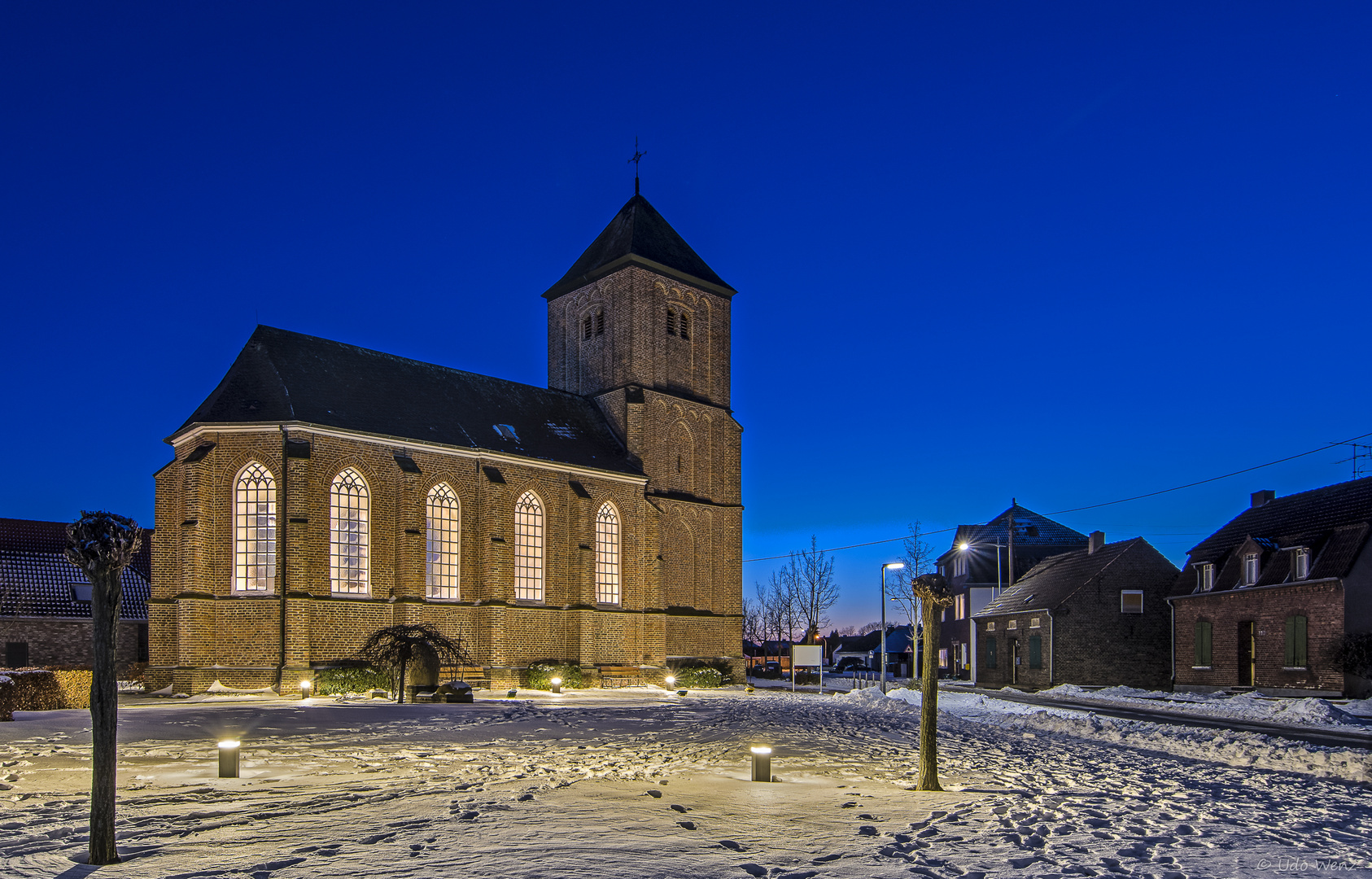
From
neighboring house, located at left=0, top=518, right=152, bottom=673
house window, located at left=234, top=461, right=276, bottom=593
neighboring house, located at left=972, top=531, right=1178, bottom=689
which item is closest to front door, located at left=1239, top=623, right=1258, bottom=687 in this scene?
neighboring house, located at left=972, top=531, right=1178, bottom=689

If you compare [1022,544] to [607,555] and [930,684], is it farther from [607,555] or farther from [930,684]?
[930,684]

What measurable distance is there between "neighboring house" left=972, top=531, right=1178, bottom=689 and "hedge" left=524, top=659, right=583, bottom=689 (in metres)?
18.6

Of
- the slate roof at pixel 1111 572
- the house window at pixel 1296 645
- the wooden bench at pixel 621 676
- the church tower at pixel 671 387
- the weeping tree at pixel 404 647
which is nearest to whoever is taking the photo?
the weeping tree at pixel 404 647

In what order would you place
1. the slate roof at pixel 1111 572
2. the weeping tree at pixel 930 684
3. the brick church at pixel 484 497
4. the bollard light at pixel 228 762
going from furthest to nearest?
the slate roof at pixel 1111 572, the brick church at pixel 484 497, the bollard light at pixel 228 762, the weeping tree at pixel 930 684

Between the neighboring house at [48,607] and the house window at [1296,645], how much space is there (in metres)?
40.9

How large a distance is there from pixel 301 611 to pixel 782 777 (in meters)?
24.2

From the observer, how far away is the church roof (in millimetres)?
47469

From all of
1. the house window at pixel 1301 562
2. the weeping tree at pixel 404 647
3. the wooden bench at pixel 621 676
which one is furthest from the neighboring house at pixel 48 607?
the house window at pixel 1301 562

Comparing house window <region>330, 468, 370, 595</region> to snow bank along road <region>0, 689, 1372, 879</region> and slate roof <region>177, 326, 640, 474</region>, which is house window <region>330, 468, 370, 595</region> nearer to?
slate roof <region>177, 326, 640, 474</region>

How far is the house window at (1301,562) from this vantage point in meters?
33.8

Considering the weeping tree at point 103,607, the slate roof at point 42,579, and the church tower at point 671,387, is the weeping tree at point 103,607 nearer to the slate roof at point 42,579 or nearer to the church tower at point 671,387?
the slate roof at point 42,579

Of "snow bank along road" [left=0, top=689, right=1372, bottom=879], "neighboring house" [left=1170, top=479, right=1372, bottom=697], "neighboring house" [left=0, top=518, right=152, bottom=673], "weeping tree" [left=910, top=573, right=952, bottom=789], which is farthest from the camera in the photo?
"neighboring house" [left=0, top=518, right=152, bottom=673]

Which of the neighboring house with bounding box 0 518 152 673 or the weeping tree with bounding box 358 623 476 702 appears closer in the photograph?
the weeping tree with bounding box 358 623 476 702

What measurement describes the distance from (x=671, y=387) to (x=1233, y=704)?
26247 millimetres
